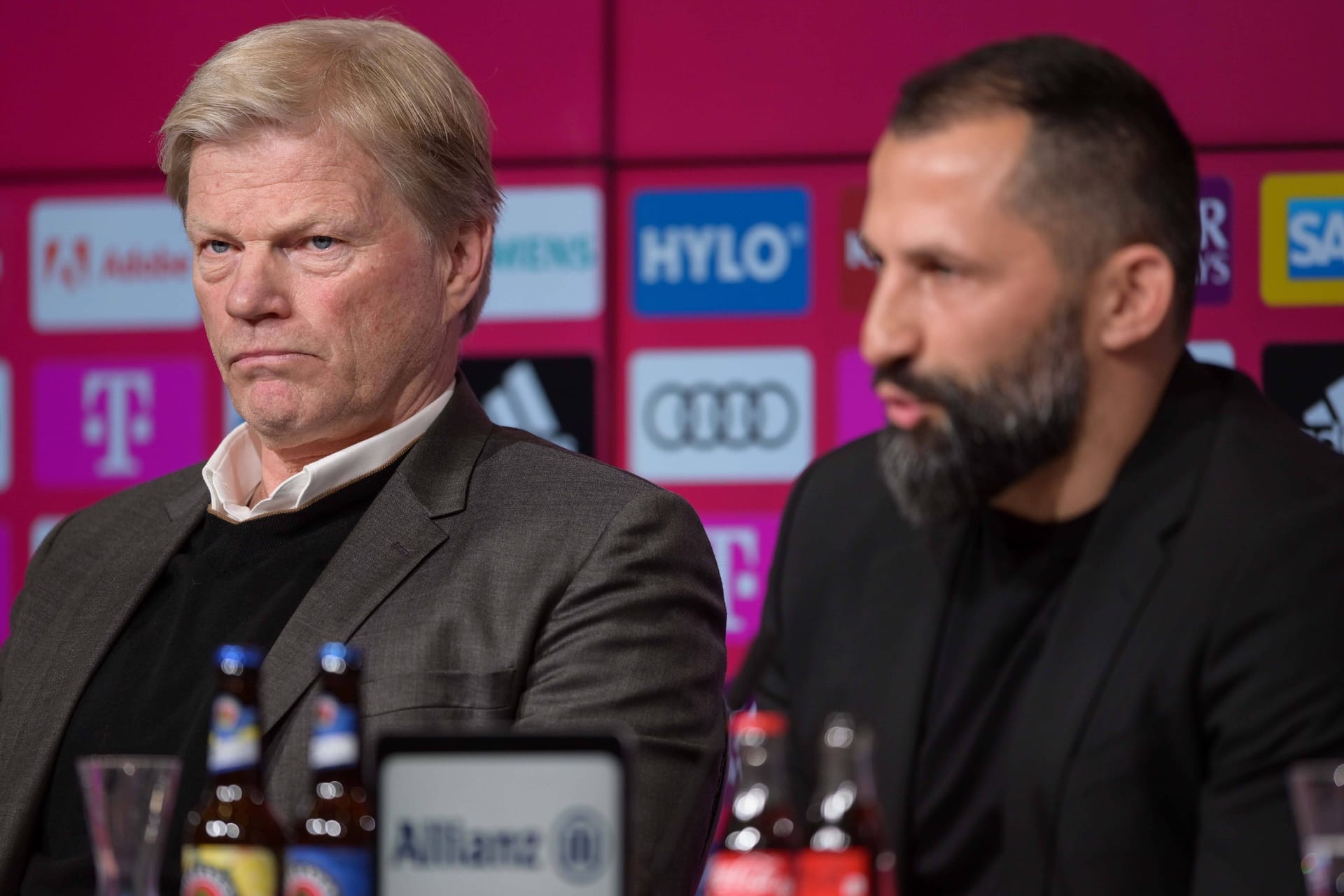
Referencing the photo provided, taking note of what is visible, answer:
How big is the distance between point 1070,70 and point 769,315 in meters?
1.63

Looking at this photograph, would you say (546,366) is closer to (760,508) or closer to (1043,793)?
(760,508)

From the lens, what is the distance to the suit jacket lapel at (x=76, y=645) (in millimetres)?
1909

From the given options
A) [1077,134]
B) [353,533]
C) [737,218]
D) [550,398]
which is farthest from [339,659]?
[737,218]

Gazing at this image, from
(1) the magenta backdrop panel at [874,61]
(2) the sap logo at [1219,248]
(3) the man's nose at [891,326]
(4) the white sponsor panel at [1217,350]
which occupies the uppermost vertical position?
(1) the magenta backdrop panel at [874,61]

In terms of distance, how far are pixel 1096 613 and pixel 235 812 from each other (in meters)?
0.69

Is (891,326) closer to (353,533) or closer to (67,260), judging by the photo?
(353,533)

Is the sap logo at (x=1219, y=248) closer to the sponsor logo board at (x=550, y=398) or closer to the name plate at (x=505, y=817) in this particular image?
the sponsor logo board at (x=550, y=398)

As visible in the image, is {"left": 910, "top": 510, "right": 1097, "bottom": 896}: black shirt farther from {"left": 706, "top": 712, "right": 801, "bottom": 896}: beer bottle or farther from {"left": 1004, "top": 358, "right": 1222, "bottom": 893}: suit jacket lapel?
{"left": 706, "top": 712, "right": 801, "bottom": 896}: beer bottle

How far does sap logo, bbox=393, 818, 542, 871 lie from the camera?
1.03 meters

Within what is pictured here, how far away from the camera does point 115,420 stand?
3111mm

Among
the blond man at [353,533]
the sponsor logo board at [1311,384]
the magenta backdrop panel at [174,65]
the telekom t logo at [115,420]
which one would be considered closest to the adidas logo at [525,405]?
the magenta backdrop panel at [174,65]

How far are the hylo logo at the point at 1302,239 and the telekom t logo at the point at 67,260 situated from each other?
7.05 feet

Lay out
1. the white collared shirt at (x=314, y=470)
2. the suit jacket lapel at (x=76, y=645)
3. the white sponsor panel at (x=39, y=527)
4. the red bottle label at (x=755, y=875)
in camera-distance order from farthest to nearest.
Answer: the white sponsor panel at (x=39, y=527) → the white collared shirt at (x=314, y=470) → the suit jacket lapel at (x=76, y=645) → the red bottle label at (x=755, y=875)

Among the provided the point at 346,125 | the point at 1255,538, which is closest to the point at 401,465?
the point at 346,125
